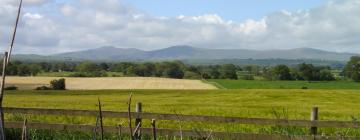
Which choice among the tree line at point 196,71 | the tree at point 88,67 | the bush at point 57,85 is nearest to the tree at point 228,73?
the tree line at point 196,71

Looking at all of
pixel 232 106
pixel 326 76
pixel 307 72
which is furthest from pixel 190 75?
pixel 232 106

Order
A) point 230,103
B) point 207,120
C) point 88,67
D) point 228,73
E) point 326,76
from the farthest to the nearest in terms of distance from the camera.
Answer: point 88,67
point 228,73
point 326,76
point 230,103
point 207,120

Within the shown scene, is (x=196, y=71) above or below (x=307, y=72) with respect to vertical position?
above

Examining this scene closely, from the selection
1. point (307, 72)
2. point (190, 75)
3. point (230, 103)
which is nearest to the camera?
point (230, 103)

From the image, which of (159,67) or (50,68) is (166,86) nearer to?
(159,67)

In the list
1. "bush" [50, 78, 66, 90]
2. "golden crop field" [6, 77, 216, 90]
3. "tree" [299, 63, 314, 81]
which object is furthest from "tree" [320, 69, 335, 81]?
"bush" [50, 78, 66, 90]

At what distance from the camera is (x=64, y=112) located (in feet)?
35.3

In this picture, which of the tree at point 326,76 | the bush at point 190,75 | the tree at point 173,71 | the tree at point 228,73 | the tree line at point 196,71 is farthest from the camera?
the tree at point 173,71

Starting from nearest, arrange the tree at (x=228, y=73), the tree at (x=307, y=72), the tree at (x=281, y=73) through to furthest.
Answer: the tree at (x=307, y=72) → the tree at (x=281, y=73) → the tree at (x=228, y=73)

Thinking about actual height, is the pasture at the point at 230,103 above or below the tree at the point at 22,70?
below

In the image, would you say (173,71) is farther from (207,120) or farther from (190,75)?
(207,120)

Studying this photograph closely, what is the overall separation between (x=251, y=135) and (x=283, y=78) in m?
117

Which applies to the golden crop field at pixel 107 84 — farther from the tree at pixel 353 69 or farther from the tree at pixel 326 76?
the tree at pixel 326 76

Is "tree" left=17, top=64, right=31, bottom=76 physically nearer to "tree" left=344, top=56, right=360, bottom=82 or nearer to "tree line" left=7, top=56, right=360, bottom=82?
"tree line" left=7, top=56, right=360, bottom=82
